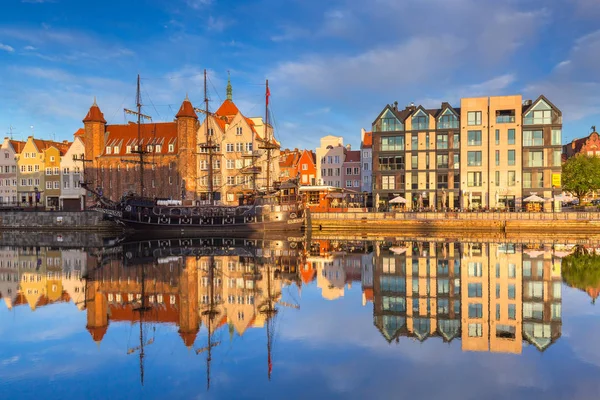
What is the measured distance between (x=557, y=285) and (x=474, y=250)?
43.3ft

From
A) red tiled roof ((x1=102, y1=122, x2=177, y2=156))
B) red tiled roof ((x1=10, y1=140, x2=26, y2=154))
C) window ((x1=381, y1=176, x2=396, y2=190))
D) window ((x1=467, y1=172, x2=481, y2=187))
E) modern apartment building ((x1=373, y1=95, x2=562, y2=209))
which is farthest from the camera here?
red tiled roof ((x1=10, y1=140, x2=26, y2=154))

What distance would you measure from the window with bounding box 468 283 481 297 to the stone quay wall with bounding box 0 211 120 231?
48.6 m

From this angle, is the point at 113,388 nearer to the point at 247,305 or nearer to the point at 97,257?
the point at 247,305

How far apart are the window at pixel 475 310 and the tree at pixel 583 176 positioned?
60.1m

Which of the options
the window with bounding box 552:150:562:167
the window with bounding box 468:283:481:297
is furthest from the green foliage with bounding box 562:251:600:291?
the window with bounding box 552:150:562:167

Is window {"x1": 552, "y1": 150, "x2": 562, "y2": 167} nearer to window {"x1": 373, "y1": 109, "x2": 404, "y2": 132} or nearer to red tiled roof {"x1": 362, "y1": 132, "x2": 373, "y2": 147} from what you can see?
window {"x1": 373, "y1": 109, "x2": 404, "y2": 132}

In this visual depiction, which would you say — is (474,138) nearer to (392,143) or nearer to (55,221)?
(392,143)

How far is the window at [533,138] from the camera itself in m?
64.4

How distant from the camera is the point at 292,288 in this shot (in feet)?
73.2

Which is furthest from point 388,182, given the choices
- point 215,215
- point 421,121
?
point 215,215

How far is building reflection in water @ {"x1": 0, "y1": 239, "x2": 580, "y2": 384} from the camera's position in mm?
15328

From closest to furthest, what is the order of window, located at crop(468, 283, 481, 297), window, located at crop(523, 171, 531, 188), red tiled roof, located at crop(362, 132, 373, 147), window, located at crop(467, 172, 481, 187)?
window, located at crop(468, 283, 481, 297)
window, located at crop(523, 171, 531, 188)
window, located at crop(467, 172, 481, 187)
red tiled roof, located at crop(362, 132, 373, 147)

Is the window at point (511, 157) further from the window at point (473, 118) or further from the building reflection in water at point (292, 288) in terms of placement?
the building reflection in water at point (292, 288)

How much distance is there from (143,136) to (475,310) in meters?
66.8
